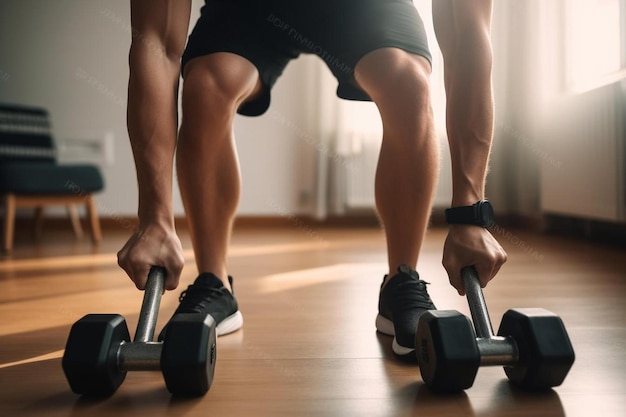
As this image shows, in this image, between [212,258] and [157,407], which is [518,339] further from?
[212,258]

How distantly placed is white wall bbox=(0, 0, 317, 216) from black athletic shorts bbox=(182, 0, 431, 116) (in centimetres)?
255

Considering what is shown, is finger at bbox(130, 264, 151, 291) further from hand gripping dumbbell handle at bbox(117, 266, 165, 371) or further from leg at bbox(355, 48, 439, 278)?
leg at bbox(355, 48, 439, 278)

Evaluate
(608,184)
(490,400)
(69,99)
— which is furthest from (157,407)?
(69,99)

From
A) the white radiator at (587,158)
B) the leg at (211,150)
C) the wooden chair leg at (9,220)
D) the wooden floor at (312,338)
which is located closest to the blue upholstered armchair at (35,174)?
the wooden chair leg at (9,220)

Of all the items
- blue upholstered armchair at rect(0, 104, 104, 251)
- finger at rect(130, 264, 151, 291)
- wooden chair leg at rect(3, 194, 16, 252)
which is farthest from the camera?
blue upholstered armchair at rect(0, 104, 104, 251)

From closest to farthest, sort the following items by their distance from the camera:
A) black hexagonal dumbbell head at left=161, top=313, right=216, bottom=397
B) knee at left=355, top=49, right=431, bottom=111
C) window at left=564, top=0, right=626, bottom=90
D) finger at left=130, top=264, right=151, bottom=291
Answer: black hexagonal dumbbell head at left=161, top=313, right=216, bottom=397 → finger at left=130, top=264, right=151, bottom=291 → knee at left=355, top=49, right=431, bottom=111 → window at left=564, top=0, right=626, bottom=90

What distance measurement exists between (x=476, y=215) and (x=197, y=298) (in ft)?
1.59

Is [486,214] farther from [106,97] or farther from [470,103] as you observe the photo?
[106,97]

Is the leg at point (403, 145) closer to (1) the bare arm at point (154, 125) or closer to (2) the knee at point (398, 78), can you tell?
(2) the knee at point (398, 78)

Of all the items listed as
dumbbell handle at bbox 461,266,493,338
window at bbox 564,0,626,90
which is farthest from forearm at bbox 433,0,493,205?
window at bbox 564,0,626,90

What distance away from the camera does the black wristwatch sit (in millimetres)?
792

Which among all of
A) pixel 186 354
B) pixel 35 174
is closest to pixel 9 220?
pixel 35 174

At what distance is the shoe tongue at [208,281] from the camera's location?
105 cm

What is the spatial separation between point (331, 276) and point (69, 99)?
2674 millimetres
